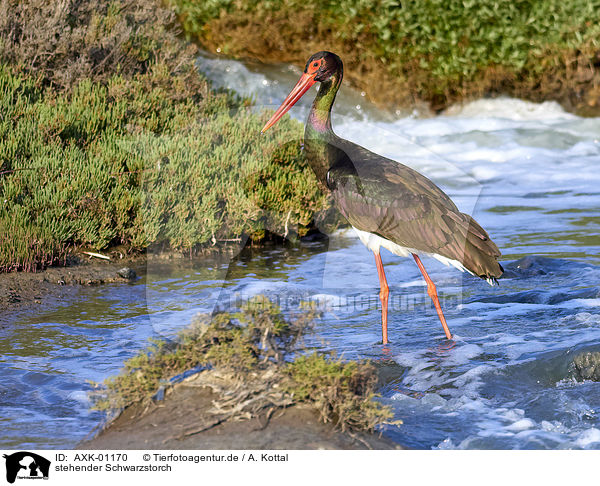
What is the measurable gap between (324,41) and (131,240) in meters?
10.1

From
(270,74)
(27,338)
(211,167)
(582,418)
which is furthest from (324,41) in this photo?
(582,418)

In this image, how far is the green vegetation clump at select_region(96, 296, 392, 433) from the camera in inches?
173

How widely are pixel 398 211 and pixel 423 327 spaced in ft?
3.60

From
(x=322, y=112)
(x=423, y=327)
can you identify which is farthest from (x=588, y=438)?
(x=322, y=112)

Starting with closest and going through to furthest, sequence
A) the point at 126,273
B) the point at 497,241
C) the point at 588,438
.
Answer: the point at 588,438
the point at 126,273
the point at 497,241

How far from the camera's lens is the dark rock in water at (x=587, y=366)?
18.2 ft

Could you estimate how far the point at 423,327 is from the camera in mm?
7051

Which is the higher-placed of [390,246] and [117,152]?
[117,152]

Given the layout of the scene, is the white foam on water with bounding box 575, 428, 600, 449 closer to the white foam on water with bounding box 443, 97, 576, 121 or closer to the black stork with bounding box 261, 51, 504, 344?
the black stork with bounding box 261, 51, 504, 344

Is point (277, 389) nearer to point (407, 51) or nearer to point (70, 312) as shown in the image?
point (70, 312)

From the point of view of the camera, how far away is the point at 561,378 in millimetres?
5594
